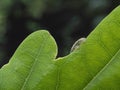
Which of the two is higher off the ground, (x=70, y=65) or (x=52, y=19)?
(x=70, y=65)

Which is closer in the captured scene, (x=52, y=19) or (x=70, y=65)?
(x=70, y=65)

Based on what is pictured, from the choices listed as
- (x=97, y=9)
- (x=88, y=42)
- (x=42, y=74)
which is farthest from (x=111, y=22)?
(x=97, y=9)

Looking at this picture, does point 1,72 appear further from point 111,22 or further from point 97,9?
point 97,9

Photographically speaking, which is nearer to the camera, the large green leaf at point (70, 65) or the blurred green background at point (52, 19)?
the large green leaf at point (70, 65)

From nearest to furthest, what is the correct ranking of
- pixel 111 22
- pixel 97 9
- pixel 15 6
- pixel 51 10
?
pixel 111 22 < pixel 97 9 < pixel 15 6 < pixel 51 10

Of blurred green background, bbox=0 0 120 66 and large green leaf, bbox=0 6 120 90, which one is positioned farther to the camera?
blurred green background, bbox=0 0 120 66
